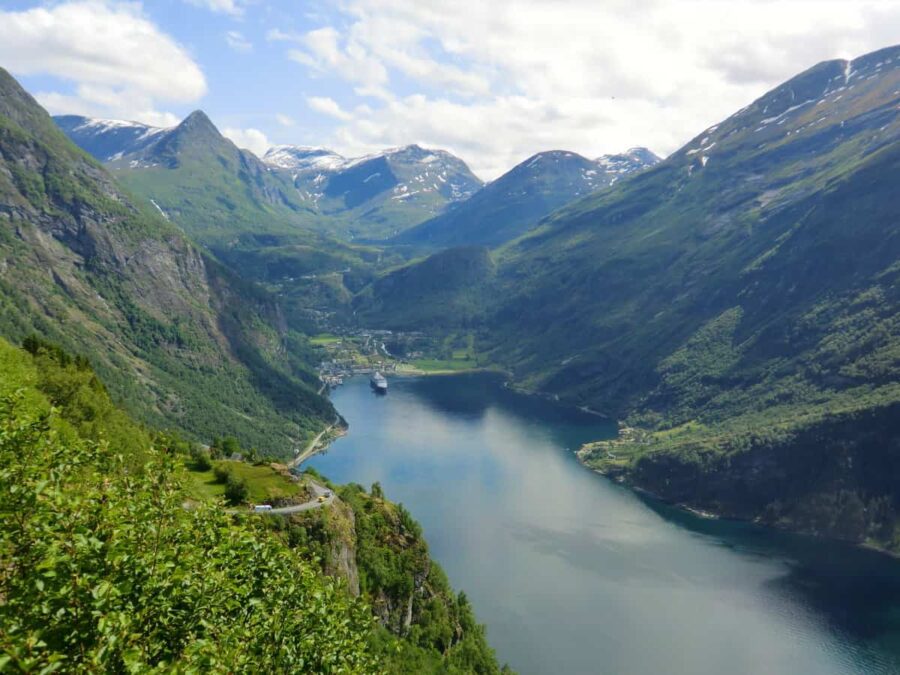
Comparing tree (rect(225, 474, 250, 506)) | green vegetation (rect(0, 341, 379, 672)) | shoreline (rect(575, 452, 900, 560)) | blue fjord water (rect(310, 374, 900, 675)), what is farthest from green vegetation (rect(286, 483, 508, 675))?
shoreline (rect(575, 452, 900, 560))

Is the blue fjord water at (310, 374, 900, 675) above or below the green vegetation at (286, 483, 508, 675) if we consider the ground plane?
below

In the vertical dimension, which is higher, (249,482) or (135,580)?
(135,580)

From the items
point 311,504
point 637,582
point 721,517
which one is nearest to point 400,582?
point 311,504

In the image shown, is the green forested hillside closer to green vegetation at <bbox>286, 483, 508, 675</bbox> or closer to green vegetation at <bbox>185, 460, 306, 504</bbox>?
green vegetation at <bbox>286, 483, 508, 675</bbox>

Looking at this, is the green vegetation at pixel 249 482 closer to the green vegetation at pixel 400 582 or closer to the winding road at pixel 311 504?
the winding road at pixel 311 504

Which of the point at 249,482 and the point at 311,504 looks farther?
the point at 249,482

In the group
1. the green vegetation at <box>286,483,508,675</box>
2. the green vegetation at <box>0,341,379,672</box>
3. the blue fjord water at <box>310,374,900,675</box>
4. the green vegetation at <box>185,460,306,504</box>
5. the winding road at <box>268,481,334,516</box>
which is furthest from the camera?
the blue fjord water at <box>310,374,900,675</box>

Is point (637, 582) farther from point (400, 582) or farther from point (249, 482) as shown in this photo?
point (249, 482)

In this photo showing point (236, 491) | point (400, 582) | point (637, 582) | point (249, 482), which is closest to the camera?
point (236, 491)

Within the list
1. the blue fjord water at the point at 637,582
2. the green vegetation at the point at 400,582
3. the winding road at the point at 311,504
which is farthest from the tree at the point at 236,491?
the blue fjord water at the point at 637,582
